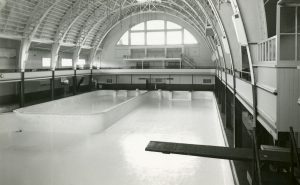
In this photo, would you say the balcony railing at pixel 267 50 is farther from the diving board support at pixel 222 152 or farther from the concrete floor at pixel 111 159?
the concrete floor at pixel 111 159

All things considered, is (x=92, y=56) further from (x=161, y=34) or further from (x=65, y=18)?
(x=65, y=18)

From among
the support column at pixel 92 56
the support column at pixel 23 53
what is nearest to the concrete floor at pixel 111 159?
the support column at pixel 23 53

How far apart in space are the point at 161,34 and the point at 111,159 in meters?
29.2

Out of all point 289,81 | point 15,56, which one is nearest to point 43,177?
point 289,81

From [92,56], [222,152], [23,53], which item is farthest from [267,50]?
[92,56]

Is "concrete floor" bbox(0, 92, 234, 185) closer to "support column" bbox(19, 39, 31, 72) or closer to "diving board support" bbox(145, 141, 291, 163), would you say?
"diving board support" bbox(145, 141, 291, 163)

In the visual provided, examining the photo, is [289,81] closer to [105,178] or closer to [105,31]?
[105,178]

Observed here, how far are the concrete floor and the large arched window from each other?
2123cm

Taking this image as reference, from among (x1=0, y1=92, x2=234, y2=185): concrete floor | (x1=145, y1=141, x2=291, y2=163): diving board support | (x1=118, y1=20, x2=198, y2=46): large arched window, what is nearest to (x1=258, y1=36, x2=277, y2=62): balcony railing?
(x1=145, y1=141, x2=291, y2=163): diving board support

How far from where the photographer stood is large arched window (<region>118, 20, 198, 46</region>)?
38.4 metres

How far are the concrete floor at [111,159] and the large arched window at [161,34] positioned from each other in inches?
836

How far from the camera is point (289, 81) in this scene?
5078mm

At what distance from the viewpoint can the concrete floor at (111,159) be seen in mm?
9695

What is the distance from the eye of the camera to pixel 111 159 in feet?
39.0
